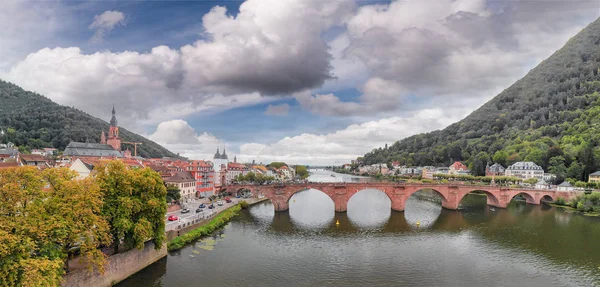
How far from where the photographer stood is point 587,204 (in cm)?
6594

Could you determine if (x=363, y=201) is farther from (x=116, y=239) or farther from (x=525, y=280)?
(x=116, y=239)

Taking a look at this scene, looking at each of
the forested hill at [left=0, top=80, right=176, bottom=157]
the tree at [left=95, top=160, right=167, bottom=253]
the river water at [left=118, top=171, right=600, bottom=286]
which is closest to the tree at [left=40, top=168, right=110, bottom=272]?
the tree at [left=95, top=160, right=167, bottom=253]

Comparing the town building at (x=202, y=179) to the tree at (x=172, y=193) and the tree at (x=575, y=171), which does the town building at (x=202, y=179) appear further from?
the tree at (x=575, y=171)

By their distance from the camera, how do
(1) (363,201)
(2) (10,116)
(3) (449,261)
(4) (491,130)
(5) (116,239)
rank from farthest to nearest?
(4) (491,130) → (2) (10,116) → (1) (363,201) → (3) (449,261) → (5) (116,239)

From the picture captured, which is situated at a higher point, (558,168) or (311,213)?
(558,168)

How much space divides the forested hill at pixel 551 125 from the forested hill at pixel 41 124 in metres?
161

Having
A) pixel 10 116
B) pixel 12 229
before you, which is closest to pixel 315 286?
pixel 12 229

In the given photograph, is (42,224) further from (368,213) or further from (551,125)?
(551,125)

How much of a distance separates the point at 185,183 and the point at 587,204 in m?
79.9

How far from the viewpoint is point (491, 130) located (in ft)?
573

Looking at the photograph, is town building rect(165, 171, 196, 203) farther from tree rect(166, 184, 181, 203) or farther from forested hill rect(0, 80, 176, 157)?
forested hill rect(0, 80, 176, 157)

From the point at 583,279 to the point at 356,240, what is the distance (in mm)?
22572

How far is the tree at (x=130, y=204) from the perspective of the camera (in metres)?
27.0

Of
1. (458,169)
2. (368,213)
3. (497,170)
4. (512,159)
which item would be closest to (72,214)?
(368,213)
